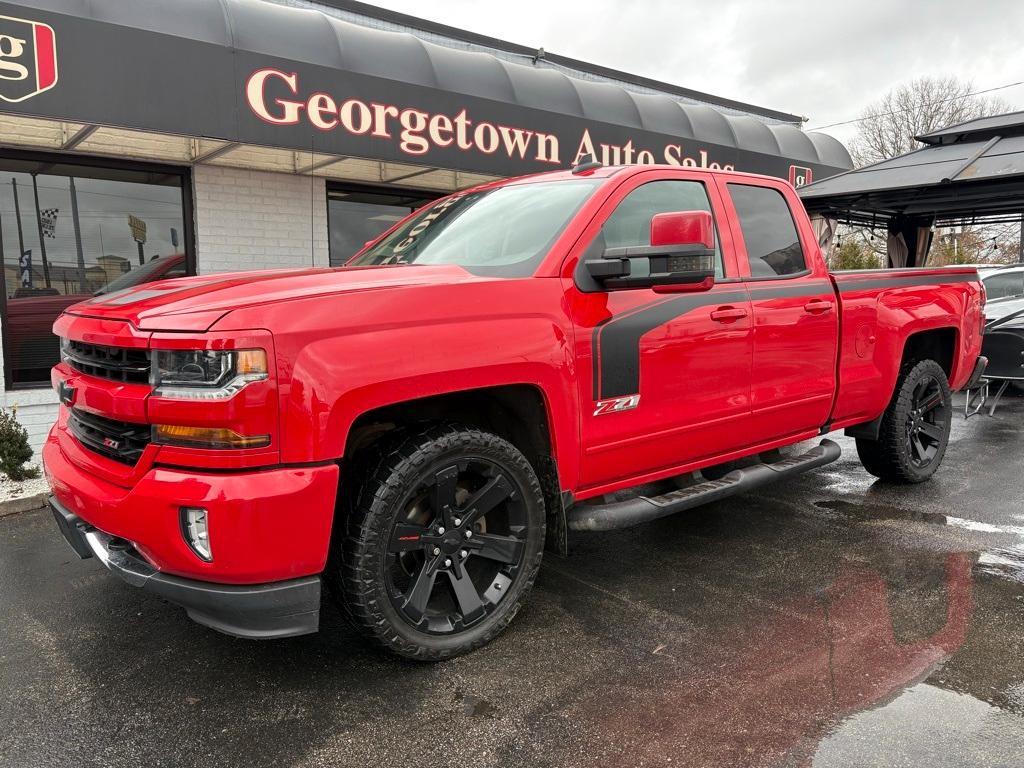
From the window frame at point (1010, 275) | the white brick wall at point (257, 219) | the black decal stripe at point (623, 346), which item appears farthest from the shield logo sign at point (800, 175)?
the black decal stripe at point (623, 346)

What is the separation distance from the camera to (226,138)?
627 centimetres

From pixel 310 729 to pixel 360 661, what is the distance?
47cm

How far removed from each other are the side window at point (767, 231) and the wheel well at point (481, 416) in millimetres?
1594

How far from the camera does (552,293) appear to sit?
304cm

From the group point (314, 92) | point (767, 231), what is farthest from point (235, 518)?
point (314, 92)

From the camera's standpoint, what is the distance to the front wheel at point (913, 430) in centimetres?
506

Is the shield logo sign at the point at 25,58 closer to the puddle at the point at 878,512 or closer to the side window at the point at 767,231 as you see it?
the side window at the point at 767,231

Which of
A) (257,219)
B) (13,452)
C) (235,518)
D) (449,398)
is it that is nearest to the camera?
(235,518)

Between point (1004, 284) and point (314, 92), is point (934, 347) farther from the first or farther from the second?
point (1004, 284)

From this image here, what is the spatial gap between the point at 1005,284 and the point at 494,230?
411 inches

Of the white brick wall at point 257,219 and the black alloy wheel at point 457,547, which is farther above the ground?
Answer: the white brick wall at point 257,219

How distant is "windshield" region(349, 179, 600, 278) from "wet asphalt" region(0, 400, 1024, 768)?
1577 millimetres

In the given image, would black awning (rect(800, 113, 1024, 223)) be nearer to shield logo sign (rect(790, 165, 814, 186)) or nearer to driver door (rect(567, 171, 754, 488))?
shield logo sign (rect(790, 165, 814, 186))

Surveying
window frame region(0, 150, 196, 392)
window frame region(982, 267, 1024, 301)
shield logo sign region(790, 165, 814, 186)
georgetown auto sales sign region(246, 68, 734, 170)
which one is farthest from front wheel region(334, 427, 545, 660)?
window frame region(982, 267, 1024, 301)
